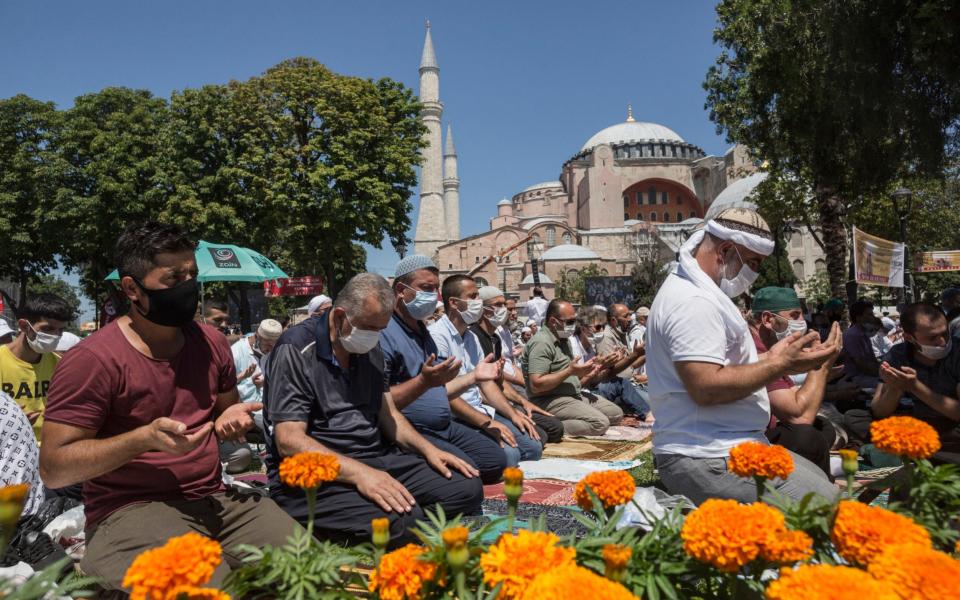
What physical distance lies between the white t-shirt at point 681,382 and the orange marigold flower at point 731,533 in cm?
158

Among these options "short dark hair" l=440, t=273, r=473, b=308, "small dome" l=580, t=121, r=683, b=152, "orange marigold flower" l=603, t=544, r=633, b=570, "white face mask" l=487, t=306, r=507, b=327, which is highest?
"small dome" l=580, t=121, r=683, b=152

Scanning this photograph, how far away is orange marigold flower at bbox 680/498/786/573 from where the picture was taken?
139 centimetres

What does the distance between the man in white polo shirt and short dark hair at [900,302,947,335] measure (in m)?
2.59

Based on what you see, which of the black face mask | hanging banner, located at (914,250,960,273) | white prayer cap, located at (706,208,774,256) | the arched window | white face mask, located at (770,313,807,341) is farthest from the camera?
the arched window

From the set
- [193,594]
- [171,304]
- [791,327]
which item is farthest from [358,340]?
[791,327]

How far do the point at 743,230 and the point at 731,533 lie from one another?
2.19 metres

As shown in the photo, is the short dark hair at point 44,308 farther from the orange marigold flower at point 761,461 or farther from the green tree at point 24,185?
the green tree at point 24,185

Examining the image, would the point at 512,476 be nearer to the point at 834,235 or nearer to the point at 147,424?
the point at 147,424

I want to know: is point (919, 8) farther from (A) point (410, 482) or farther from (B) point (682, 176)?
(B) point (682, 176)

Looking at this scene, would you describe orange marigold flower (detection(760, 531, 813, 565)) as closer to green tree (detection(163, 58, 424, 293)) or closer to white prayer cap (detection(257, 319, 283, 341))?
white prayer cap (detection(257, 319, 283, 341))

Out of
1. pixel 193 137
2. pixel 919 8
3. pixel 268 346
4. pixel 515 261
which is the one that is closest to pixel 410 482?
pixel 268 346

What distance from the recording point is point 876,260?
15203 mm

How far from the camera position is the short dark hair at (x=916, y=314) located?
16.7 feet

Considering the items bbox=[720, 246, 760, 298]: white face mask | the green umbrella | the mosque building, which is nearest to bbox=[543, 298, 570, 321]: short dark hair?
bbox=[720, 246, 760, 298]: white face mask
